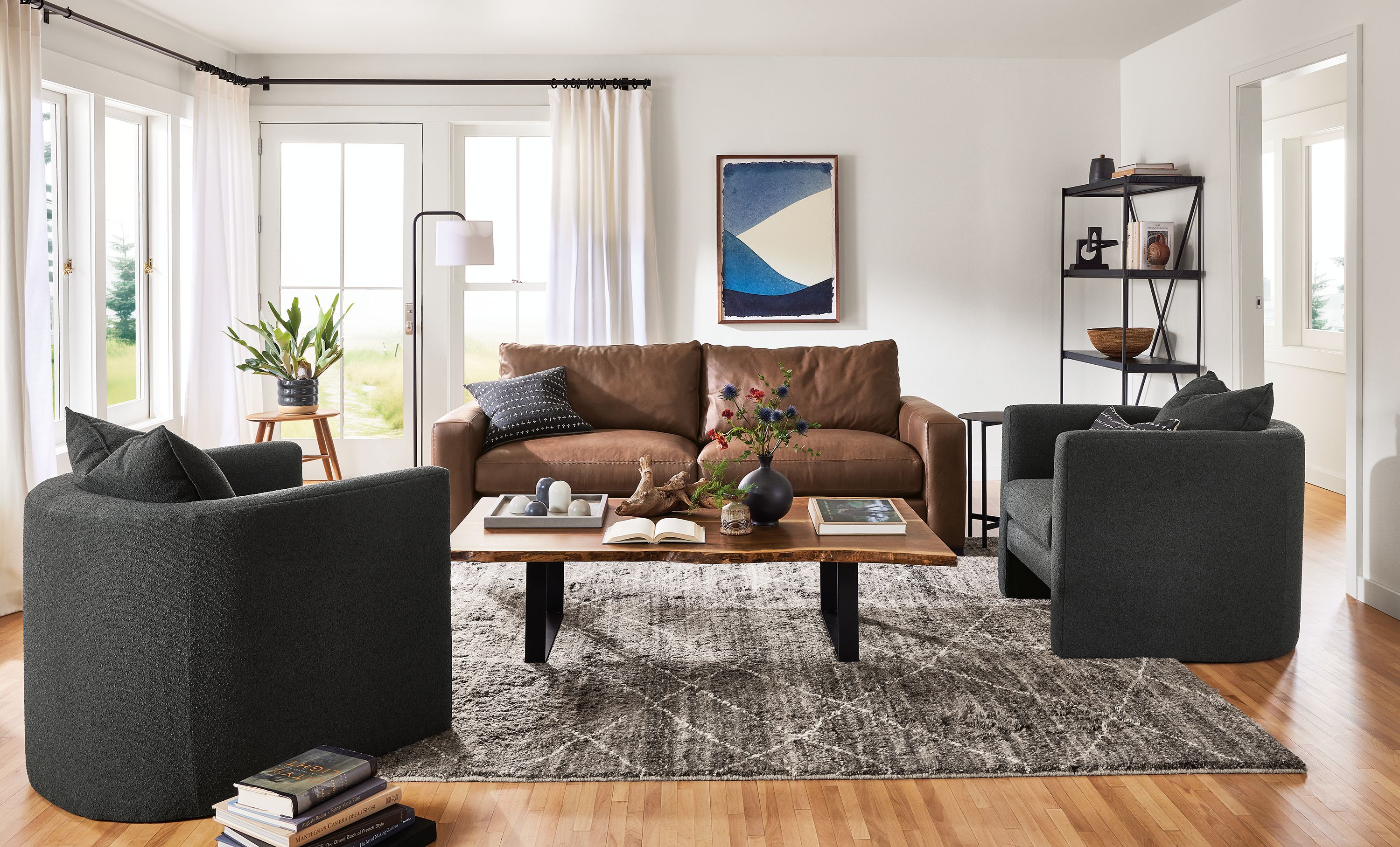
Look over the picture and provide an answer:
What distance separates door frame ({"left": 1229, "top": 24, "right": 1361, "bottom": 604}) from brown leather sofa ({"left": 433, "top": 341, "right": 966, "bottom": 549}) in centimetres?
139

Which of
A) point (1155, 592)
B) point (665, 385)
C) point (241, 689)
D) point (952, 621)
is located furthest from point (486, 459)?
point (1155, 592)

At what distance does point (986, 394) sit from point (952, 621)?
112 inches

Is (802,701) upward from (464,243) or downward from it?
downward

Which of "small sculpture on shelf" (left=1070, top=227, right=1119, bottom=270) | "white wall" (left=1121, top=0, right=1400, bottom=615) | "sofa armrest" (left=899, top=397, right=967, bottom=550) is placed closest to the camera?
"white wall" (left=1121, top=0, right=1400, bottom=615)

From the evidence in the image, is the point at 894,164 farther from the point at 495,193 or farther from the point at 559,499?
the point at 559,499

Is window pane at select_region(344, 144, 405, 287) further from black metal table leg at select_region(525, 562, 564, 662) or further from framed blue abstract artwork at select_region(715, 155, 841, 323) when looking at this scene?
black metal table leg at select_region(525, 562, 564, 662)

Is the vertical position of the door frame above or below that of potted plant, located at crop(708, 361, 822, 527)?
above

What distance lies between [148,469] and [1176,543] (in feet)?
8.68

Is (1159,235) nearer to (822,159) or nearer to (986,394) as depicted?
(986,394)

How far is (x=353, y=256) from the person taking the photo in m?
6.07

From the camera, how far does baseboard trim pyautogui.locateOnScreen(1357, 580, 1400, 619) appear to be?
3664mm

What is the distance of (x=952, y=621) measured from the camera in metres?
3.56

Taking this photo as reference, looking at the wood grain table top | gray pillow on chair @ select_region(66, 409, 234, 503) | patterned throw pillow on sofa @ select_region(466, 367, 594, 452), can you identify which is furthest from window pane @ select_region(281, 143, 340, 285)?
gray pillow on chair @ select_region(66, 409, 234, 503)

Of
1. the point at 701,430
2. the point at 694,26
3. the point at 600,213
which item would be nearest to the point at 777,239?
the point at 600,213
